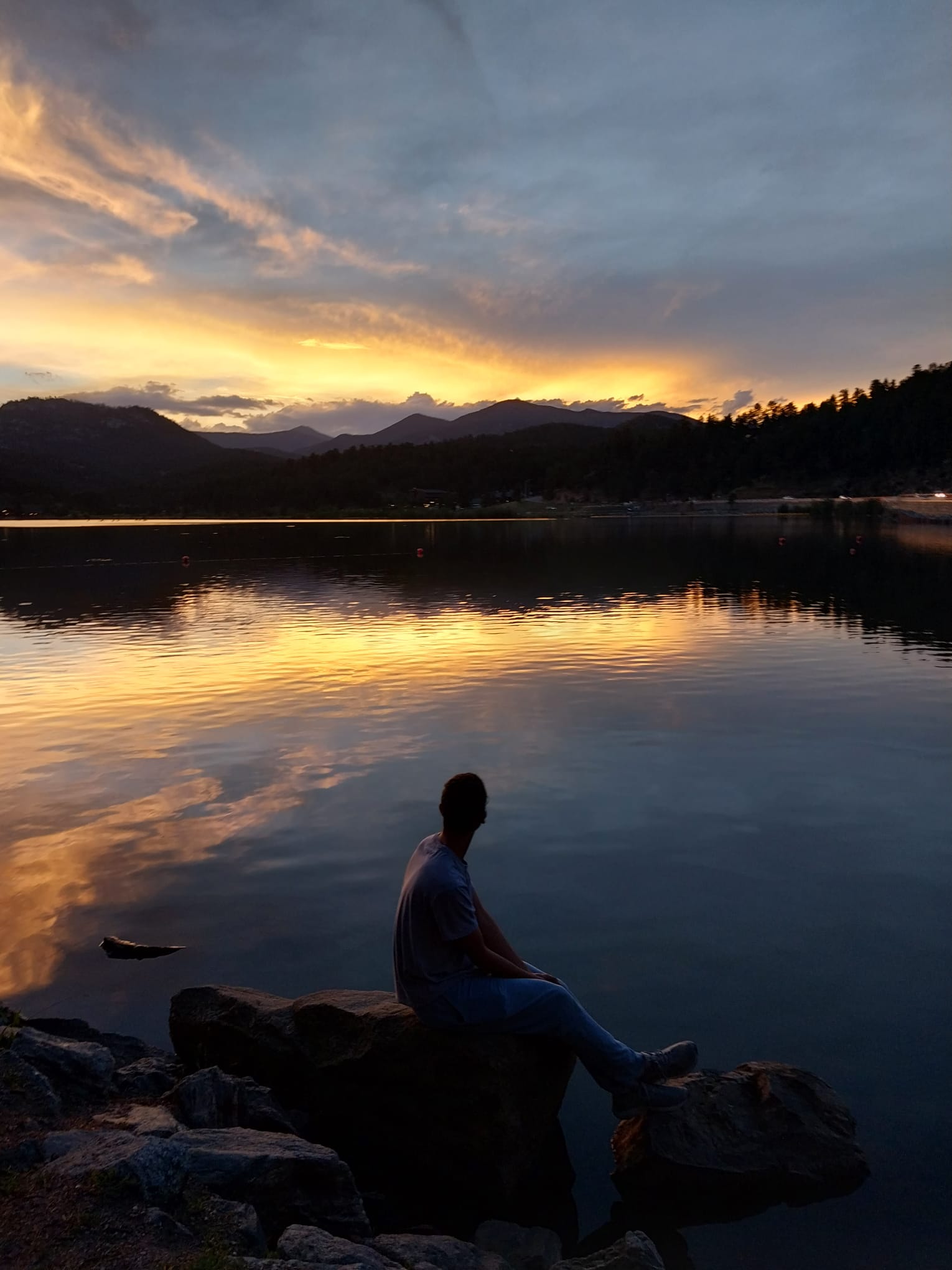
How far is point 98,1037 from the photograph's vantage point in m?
7.74

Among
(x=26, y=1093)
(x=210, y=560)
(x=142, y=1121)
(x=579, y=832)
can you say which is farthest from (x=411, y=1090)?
(x=210, y=560)

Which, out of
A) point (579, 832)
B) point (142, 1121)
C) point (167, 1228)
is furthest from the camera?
point (579, 832)

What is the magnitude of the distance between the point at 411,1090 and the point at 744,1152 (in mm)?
2282

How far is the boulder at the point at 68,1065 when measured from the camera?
6.54 metres

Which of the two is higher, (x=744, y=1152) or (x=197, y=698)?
(x=197, y=698)

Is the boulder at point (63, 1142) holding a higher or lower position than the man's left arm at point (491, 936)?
lower

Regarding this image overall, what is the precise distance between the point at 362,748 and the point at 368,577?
137 feet

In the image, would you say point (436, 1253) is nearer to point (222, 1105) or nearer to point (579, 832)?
point (222, 1105)

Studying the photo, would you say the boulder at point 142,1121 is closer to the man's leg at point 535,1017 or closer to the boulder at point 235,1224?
the boulder at point 235,1224

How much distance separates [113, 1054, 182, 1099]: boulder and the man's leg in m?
1.99

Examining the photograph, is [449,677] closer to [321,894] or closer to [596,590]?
[321,894]

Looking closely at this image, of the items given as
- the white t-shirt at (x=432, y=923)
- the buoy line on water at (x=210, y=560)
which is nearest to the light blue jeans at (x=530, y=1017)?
the white t-shirt at (x=432, y=923)

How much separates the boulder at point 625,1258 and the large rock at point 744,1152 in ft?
2.82

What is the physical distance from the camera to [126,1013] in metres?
8.56
